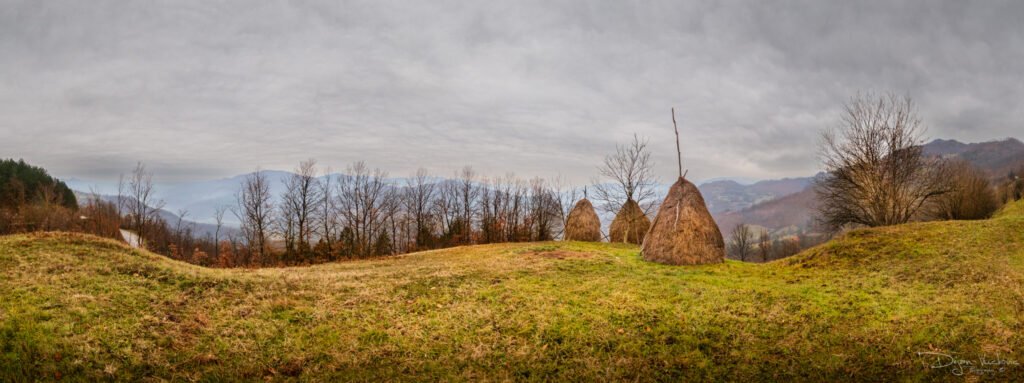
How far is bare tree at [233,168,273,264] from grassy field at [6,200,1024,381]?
975 inches

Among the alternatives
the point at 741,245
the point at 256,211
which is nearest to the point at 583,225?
the point at 256,211

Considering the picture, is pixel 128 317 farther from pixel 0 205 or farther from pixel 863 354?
pixel 0 205

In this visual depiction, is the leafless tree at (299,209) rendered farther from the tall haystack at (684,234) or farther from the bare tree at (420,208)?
the tall haystack at (684,234)

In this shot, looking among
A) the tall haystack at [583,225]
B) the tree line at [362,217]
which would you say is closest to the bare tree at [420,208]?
the tree line at [362,217]

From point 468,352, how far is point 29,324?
763 cm

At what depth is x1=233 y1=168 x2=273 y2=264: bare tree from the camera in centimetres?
3634

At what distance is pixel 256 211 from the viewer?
3659cm

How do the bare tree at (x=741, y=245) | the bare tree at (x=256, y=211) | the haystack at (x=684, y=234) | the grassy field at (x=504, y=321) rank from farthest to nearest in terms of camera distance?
the bare tree at (x=741, y=245) < the bare tree at (x=256, y=211) < the haystack at (x=684, y=234) < the grassy field at (x=504, y=321)

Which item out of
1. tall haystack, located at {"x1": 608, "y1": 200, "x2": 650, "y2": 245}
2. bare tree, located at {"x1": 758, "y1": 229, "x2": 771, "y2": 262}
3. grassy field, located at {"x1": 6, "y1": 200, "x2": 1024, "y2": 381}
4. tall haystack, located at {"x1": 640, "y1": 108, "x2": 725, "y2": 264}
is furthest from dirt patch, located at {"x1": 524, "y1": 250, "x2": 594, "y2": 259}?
bare tree, located at {"x1": 758, "y1": 229, "x2": 771, "y2": 262}

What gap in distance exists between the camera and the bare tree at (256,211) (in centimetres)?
3634

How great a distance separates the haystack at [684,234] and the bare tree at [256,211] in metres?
32.7

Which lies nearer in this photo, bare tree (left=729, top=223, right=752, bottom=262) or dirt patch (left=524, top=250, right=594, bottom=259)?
dirt patch (left=524, top=250, right=594, bottom=259)

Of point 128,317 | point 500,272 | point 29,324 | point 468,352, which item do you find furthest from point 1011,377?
point 29,324

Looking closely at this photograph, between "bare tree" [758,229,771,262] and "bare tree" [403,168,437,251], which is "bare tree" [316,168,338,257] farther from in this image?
"bare tree" [758,229,771,262]
